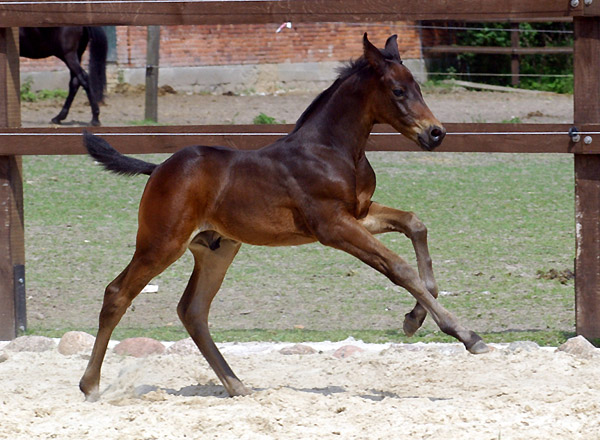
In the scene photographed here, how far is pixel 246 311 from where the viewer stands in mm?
7121

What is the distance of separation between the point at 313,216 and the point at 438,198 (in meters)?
6.05

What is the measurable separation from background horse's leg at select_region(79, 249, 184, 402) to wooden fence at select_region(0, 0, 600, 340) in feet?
4.86

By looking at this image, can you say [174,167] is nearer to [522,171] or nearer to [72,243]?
[72,243]

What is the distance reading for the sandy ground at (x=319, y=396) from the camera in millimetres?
4238

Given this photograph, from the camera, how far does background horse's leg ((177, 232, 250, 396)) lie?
204 inches

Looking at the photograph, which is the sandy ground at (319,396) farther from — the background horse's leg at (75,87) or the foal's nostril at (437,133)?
the background horse's leg at (75,87)

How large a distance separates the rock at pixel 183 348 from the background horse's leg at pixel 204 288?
77 cm

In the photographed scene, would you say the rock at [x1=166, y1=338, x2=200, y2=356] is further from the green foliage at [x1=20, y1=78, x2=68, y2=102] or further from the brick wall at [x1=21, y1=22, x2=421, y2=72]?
the brick wall at [x1=21, y1=22, x2=421, y2=72]

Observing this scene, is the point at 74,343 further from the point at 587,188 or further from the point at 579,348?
the point at 587,188

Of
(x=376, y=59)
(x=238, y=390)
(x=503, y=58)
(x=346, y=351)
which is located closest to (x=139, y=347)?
(x=238, y=390)

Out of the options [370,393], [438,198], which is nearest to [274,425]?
[370,393]

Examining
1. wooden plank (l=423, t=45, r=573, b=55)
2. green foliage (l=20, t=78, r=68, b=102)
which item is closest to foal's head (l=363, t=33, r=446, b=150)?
green foliage (l=20, t=78, r=68, b=102)

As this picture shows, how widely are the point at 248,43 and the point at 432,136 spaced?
16.2 metres

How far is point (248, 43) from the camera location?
20.4 meters
